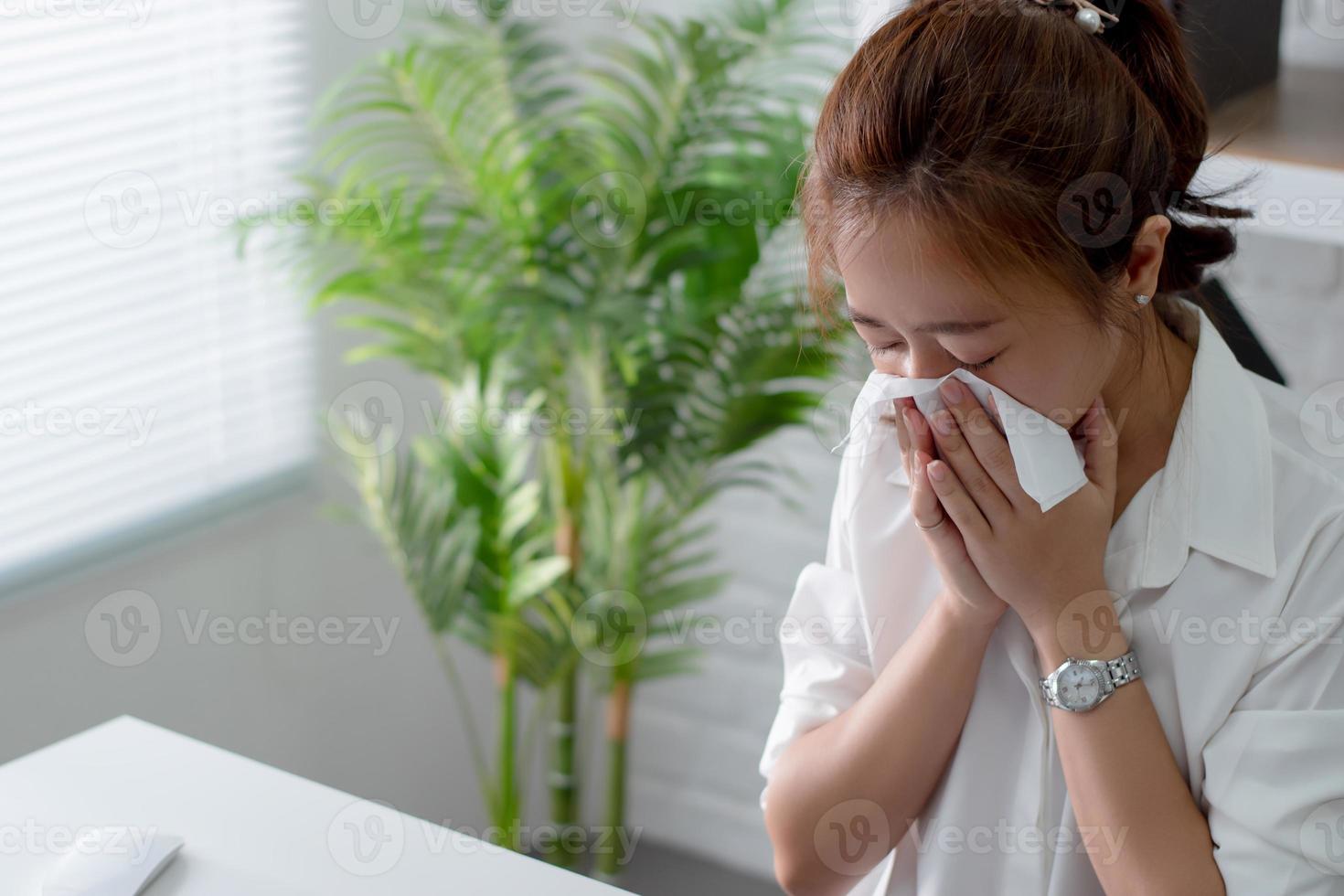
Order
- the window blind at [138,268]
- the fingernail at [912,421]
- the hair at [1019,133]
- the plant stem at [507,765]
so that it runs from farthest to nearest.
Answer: the plant stem at [507,765], the window blind at [138,268], the fingernail at [912,421], the hair at [1019,133]

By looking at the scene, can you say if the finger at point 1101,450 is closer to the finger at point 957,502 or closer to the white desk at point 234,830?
the finger at point 957,502

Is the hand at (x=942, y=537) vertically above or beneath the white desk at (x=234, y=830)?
above

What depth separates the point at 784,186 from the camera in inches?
65.5

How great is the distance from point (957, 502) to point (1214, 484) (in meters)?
0.19

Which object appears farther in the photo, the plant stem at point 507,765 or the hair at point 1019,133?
the plant stem at point 507,765

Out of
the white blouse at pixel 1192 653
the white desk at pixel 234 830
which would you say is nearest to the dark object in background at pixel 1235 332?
the white blouse at pixel 1192 653

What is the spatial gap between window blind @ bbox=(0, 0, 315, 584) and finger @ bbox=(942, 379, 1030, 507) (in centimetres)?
104

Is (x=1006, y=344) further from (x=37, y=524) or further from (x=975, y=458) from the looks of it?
(x=37, y=524)

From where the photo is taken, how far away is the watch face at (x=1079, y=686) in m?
0.94

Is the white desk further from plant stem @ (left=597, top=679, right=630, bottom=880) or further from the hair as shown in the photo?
plant stem @ (left=597, top=679, right=630, bottom=880)

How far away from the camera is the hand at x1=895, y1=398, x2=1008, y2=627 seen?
0.98 meters

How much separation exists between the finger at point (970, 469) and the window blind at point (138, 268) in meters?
1.02

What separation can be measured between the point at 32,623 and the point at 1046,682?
1296mm

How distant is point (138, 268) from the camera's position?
1771mm
